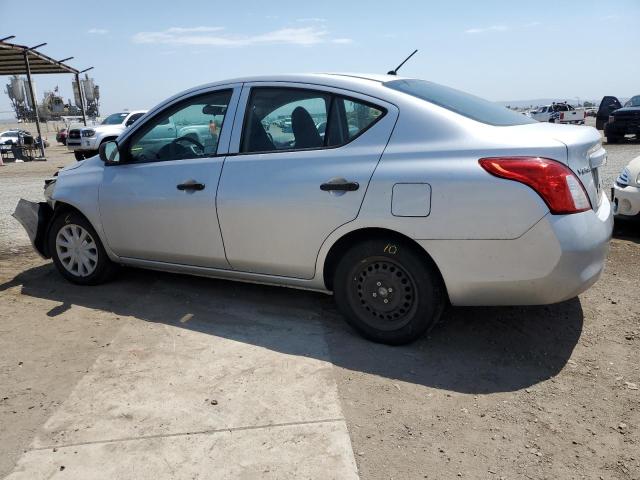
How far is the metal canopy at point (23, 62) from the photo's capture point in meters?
17.7

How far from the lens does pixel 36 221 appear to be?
16.3ft

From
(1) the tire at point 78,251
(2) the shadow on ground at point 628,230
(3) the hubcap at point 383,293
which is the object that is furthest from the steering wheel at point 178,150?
(2) the shadow on ground at point 628,230

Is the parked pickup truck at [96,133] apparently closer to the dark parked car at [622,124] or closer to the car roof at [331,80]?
the car roof at [331,80]

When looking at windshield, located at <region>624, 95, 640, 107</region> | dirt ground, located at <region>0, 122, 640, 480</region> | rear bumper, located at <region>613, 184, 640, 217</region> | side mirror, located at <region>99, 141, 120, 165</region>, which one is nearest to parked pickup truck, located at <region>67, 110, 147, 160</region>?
side mirror, located at <region>99, 141, 120, 165</region>

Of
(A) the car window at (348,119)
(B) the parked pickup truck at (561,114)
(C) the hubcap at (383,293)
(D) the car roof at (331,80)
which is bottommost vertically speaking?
(B) the parked pickup truck at (561,114)

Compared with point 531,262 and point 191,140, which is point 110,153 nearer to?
point 191,140

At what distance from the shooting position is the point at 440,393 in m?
2.94

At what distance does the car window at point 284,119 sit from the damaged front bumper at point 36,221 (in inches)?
93.6

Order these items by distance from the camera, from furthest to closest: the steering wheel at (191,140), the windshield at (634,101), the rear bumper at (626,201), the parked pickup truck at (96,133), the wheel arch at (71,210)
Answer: the windshield at (634,101) → the parked pickup truck at (96,133) → the rear bumper at (626,201) → the wheel arch at (71,210) → the steering wheel at (191,140)

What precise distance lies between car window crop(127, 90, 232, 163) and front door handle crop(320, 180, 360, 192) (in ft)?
3.39

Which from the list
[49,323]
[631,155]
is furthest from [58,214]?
[631,155]

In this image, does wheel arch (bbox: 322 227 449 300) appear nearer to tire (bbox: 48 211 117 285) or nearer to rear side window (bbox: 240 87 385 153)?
rear side window (bbox: 240 87 385 153)

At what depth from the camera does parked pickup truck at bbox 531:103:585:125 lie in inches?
1532

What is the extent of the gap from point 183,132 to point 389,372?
8.03 ft
